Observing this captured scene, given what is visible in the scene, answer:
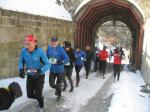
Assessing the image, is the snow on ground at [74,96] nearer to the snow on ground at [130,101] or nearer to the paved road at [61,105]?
the paved road at [61,105]

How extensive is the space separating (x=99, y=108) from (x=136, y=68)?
12502 mm

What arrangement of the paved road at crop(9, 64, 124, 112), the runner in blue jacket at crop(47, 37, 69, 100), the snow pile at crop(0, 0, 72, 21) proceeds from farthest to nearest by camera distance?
the snow pile at crop(0, 0, 72, 21)
the runner in blue jacket at crop(47, 37, 69, 100)
the paved road at crop(9, 64, 124, 112)

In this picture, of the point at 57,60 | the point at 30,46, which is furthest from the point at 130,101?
the point at 30,46

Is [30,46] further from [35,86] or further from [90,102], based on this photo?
[90,102]

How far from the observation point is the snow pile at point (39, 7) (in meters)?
12.2

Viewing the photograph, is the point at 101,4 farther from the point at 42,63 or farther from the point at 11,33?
the point at 42,63

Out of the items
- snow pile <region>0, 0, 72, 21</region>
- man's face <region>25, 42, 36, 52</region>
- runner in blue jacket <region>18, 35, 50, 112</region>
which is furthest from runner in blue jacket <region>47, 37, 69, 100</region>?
snow pile <region>0, 0, 72, 21</region>

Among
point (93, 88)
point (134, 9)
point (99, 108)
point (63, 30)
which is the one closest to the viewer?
point (99, 108)

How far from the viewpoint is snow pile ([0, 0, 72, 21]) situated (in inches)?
480

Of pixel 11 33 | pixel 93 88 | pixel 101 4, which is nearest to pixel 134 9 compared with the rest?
pixel 101 4

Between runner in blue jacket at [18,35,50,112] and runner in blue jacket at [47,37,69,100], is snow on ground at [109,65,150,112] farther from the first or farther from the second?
runner in blue jacket at [18,35,50,112]

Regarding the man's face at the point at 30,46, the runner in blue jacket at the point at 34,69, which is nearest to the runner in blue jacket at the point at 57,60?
the runner in blue jacket at the point at 34,69

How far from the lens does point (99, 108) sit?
906 cm

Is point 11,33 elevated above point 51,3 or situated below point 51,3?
below
